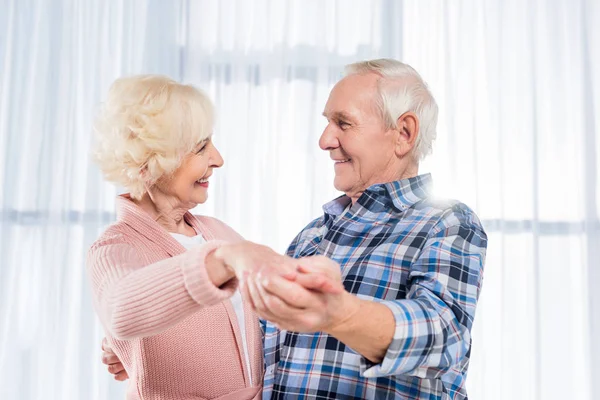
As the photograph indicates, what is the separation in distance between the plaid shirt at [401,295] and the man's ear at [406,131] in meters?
0.10

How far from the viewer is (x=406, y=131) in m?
1.78

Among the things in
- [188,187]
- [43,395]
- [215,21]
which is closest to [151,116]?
[188,187]

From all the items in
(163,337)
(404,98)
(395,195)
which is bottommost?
(163,337)

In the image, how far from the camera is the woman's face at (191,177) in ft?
5.48

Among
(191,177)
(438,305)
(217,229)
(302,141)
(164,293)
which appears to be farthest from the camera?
(302,141)

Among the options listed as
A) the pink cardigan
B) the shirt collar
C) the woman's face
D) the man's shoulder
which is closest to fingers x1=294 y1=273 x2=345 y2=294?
the pink cardigan

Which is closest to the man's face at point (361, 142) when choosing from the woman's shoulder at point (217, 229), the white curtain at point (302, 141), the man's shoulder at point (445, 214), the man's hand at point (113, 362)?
the man's shoulder at point (445, 214)

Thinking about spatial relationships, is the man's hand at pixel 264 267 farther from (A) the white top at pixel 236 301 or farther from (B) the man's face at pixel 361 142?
(B) the man's face at pixel 361 142

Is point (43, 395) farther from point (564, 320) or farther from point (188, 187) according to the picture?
point (564, 320)

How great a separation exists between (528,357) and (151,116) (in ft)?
8.02

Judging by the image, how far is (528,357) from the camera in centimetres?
335

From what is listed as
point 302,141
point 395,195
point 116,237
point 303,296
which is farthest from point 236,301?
point 302,141

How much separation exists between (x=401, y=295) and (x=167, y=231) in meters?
0.59

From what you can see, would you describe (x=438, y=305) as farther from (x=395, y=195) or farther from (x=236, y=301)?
(x=236, y=301)
